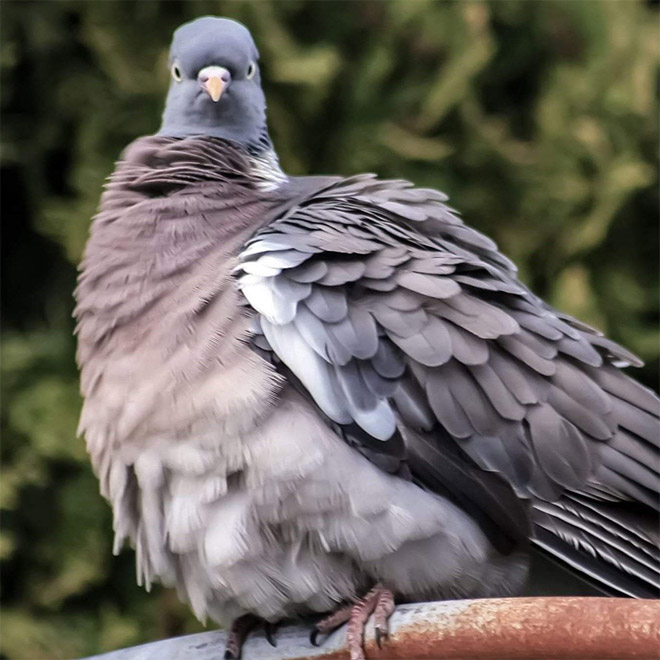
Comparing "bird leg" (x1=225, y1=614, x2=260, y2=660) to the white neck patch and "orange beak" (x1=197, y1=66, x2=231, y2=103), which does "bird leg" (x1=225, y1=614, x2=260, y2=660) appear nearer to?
the white neck patch

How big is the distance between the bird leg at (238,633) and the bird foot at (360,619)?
132mm

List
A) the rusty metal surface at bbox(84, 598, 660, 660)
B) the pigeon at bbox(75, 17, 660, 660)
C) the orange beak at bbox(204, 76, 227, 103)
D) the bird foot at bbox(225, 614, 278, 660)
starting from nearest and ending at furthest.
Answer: the rusty metal surface at bbox(84, 598, 660, 660) < the pigeon at bbox(75, 17, 660, 660) < the bird foot at bbox(225, 614, 278, 660) < the orange beak at bbox(204, 76, 227, 103)

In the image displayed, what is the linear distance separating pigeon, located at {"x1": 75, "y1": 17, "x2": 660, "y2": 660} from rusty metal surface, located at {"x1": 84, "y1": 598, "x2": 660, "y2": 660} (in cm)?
14

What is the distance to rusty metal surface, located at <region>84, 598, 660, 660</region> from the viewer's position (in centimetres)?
143

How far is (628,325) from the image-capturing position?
3186mm

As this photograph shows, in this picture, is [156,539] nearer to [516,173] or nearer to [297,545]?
[297,545]

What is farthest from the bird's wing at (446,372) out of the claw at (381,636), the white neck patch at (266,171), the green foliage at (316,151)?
the green foliage at (316,151)

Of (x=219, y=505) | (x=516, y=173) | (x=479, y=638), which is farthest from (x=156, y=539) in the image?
(x=516, y=173)

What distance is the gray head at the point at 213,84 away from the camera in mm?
2365

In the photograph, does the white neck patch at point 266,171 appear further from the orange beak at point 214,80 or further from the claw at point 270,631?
the claw at point 270,631

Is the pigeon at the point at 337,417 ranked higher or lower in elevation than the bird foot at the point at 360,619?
higher

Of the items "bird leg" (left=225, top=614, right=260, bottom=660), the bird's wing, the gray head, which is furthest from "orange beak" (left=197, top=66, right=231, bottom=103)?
"bird leg" (left=225, top=614, right=260, bottom=660)

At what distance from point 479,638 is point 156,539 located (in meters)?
0.73

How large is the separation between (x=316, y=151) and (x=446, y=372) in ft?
4.49
